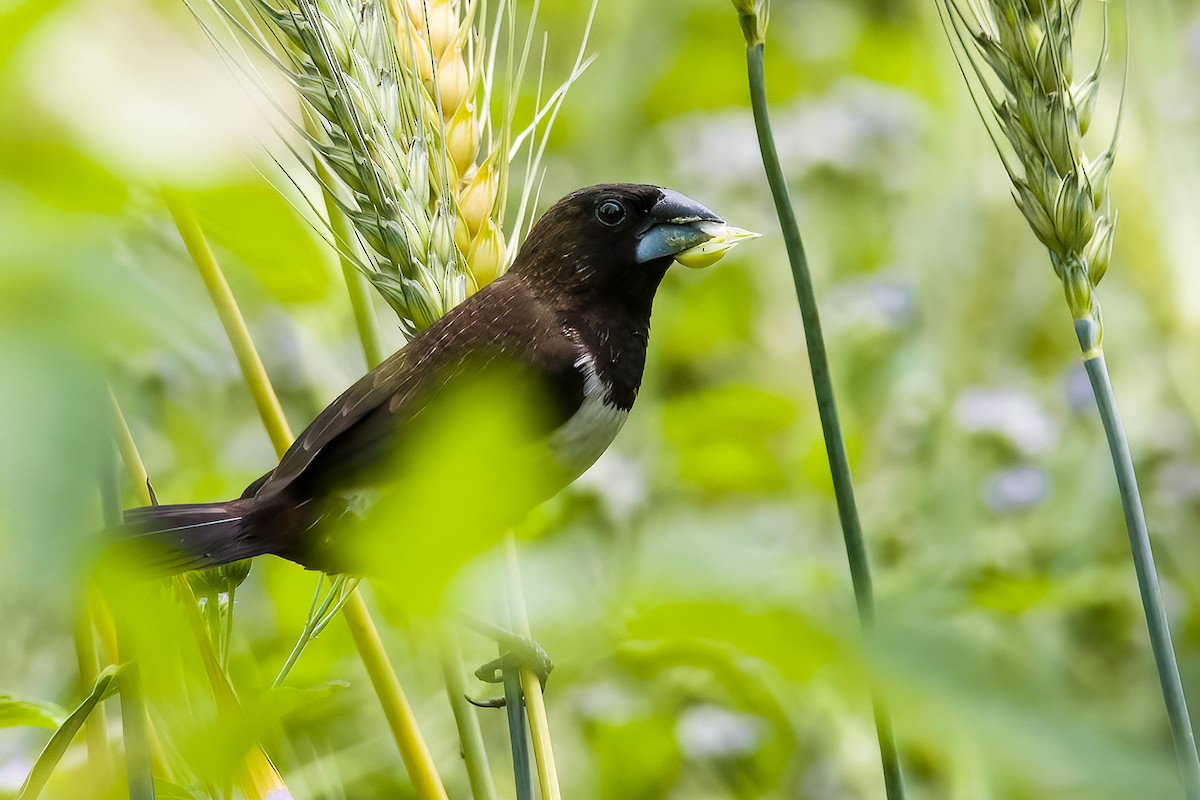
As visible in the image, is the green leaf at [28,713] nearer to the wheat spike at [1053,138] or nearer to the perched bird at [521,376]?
the perched bird at [521,376]

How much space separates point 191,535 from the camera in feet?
1.41

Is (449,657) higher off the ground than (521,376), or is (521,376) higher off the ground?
(521,376)

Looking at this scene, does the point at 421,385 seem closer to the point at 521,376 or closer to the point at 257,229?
the point at 521,376

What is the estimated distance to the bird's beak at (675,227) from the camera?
588 millimetres

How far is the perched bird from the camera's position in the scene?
0.45m

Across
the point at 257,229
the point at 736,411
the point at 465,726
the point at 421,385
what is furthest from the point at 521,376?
the point at 736,411

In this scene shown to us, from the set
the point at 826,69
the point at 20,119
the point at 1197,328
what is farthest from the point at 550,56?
the point at 20,119

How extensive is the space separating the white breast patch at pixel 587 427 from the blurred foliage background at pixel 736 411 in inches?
1.9

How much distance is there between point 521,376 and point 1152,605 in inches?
10.5

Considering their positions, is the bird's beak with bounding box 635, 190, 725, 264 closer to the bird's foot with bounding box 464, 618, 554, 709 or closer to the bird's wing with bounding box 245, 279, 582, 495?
the bird's wing with bounding box 245, 279, 582, 495

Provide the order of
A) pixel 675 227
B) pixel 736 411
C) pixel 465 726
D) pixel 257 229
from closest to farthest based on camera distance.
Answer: pixel 257 229 < pixel 465 726 < pixel 675 227 < pixel 736 411

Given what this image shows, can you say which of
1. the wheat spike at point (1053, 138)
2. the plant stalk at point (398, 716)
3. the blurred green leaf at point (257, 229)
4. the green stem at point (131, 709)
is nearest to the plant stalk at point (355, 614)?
the plant stalk at point (398, 716)

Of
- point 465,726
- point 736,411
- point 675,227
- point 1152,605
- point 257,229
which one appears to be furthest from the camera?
point 736,411

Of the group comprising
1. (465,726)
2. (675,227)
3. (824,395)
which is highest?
(675,227)
